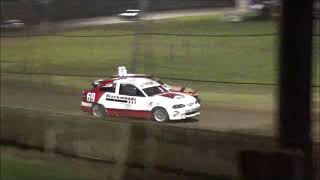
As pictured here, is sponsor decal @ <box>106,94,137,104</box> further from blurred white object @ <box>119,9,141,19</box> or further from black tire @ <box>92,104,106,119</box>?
blurred white object @ <box>119,9,141,19</box>

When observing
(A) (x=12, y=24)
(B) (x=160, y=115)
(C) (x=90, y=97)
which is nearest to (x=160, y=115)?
(B) (x=160, y=115)

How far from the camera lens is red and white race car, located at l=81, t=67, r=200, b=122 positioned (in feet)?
37.1

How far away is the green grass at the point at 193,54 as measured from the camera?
1120 cm

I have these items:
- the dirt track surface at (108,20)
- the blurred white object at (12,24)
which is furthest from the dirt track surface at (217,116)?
the blurred white object at (12,24)

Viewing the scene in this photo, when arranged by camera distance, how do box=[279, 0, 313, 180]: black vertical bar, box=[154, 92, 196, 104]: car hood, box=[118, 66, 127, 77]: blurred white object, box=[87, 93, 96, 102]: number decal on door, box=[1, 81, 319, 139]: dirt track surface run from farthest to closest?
box=[87, 93, 96, 102]: number decal on door < box=[118, 66, 127, 77]: blurred white object < box=[154, 92, 196, 104]: car hood < box=[1, 81, 319, 139]: dirt track surface < box=[279, 0, 313, 180]: black vertical bar

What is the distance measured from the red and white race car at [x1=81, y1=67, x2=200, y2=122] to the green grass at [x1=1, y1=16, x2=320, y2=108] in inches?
8.2

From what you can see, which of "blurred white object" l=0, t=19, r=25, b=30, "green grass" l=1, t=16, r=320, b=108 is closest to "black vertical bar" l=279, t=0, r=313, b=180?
"green grass" l=1, t=16, r=320, b=108

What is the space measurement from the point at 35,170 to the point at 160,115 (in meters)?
1.88

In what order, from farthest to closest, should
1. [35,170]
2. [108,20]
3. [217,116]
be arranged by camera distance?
1. [108,20]
2. [217,116]
3. [35,170]

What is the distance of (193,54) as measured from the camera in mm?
11570

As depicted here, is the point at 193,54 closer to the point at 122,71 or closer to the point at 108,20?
the point at 122,71

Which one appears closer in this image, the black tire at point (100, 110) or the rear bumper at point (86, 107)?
the black tire at point (100, 110)

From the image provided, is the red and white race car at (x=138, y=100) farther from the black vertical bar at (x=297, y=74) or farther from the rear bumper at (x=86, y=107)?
the black vertical bar at (x=297, y=74)

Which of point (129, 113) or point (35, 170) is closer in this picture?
point (35, 170)
